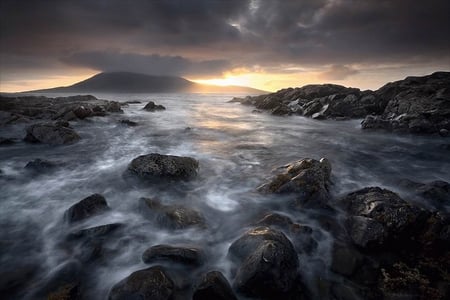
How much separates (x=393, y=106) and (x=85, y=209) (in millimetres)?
26486

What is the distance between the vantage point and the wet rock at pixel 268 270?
4930 mm

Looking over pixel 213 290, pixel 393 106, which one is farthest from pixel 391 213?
pixel 393 106

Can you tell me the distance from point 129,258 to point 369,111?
30575 millimetres

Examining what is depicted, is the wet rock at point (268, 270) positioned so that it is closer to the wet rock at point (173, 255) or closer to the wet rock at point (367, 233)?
the wet rock at point (173, 255)

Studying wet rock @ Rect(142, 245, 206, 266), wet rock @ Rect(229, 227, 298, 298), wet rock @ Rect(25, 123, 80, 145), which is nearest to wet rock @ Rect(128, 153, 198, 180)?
wet rock @ Rect(142, 245, 206, 266)

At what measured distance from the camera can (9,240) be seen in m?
6.82

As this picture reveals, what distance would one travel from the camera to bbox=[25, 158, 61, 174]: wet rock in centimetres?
1160

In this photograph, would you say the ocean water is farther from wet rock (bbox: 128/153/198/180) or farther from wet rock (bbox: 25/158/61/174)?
wet rock (bbox: 128/153/198/180)

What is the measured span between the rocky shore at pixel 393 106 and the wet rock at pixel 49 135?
22402mm

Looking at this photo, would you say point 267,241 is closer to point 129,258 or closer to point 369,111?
point 129,258

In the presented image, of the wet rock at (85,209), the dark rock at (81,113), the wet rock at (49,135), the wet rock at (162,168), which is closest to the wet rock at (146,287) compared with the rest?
the wet rock at (85,209)

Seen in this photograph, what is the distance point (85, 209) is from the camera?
770 cm

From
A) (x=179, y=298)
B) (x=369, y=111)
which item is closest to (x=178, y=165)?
(x=179, y=298)

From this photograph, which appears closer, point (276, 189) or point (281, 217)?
point (281, 217)
